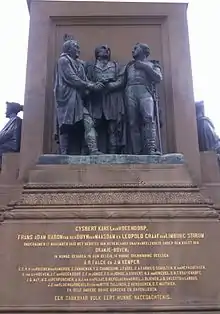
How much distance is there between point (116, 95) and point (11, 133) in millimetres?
2398

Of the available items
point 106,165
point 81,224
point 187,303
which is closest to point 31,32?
point 106,165

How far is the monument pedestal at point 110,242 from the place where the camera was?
28.3 ft

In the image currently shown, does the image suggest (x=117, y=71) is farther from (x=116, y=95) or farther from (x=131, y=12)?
(x=131, y=12)

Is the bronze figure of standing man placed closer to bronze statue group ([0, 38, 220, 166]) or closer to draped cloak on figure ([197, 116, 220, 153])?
bronze statue group ([0, 38, 220, 166])

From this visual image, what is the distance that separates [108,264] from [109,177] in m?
1.82

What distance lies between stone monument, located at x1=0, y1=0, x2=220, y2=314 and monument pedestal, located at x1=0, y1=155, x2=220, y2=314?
0.02 m

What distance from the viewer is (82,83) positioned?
10.9 m

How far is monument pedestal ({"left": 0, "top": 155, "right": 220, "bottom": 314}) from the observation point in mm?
8641

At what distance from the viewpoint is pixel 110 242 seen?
30.0 ft

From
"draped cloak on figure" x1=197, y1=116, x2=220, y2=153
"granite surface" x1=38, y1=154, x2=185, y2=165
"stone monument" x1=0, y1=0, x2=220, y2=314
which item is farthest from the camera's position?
"draped cloak on figure" x1=197, y1=116, x2=220, y2=153

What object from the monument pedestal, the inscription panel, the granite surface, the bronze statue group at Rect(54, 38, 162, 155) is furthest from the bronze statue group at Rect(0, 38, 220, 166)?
the inscription panel

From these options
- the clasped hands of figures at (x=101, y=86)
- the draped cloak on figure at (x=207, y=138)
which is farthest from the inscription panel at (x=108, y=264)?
the clasped hands of figures at (x=101, y=86)

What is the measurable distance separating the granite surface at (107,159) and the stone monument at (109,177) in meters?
0.02

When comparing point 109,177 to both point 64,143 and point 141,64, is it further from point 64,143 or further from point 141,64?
point 141,64
